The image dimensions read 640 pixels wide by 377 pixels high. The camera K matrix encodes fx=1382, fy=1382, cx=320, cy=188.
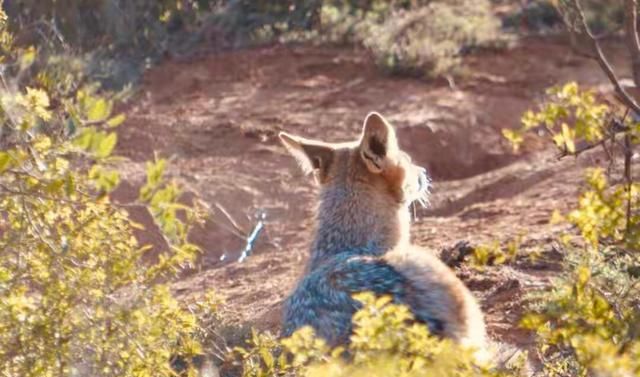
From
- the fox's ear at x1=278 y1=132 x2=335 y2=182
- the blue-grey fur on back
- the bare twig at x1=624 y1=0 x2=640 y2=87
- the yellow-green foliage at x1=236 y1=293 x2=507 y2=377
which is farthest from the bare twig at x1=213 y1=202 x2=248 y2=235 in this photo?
the yellow-green foliage at x1=236 y1=293 x2=507 y2=377

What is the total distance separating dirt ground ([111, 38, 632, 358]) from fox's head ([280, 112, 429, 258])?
100 cm

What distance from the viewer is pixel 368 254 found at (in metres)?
6.89

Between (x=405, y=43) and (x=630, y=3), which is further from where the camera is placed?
(x=405, y=43)

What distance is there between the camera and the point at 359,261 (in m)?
6.36

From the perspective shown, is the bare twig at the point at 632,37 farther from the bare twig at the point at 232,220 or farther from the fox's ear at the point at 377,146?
the bare twig at the point at 232,220

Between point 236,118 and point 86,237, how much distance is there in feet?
32.0

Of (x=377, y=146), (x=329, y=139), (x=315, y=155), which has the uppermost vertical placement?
(x=377, y=146)

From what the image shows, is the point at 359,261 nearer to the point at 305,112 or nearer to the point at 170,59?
the point at 305,112

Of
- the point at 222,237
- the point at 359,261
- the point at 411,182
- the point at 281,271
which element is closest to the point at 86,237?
the point at 359,261

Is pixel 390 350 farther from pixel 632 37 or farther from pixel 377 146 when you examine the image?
pixel 632 37

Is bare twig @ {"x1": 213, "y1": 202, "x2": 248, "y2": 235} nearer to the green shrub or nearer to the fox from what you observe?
the fox

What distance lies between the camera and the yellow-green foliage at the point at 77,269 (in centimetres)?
530

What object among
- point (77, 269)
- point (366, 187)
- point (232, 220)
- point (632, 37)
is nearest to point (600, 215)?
point (77, 269)

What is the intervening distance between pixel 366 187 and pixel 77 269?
2098 millimetres
